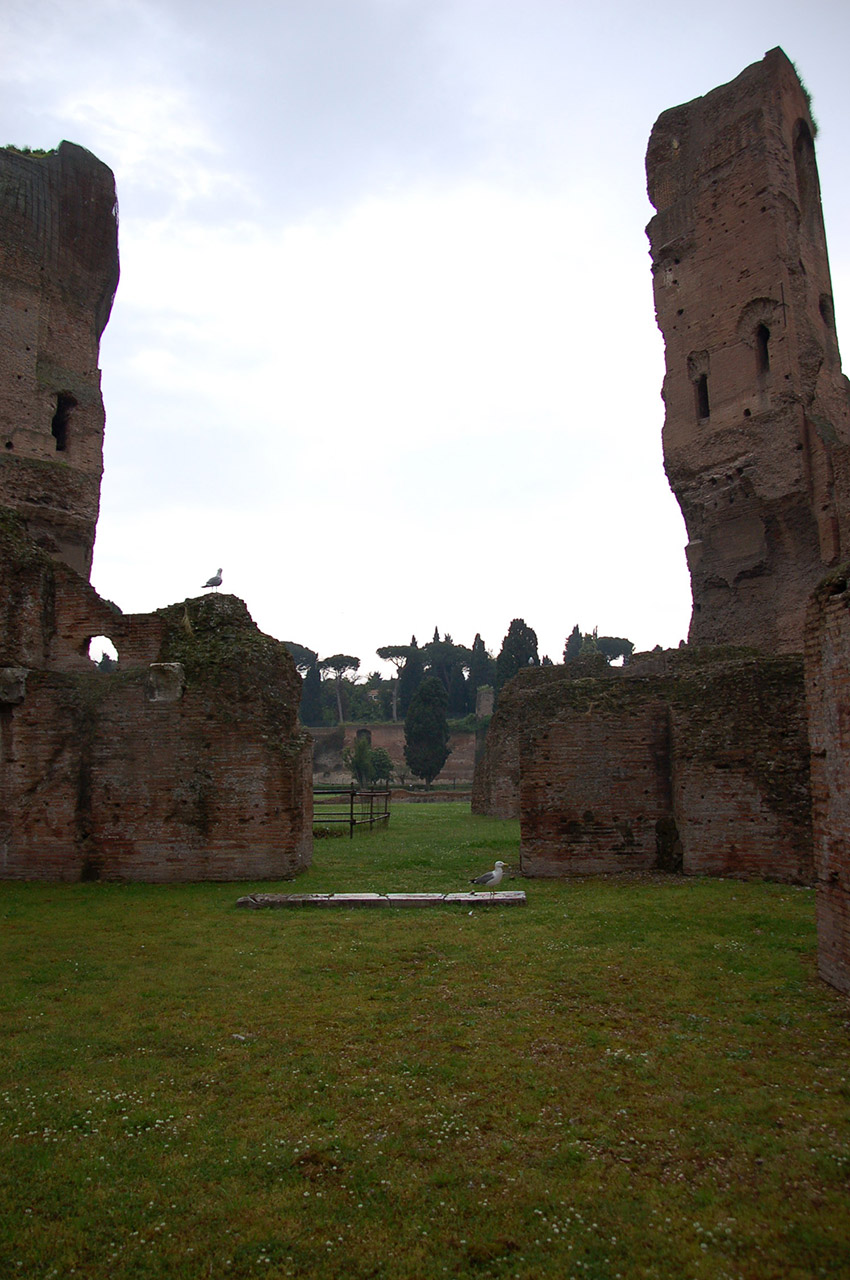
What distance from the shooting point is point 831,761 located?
→ 217 inches

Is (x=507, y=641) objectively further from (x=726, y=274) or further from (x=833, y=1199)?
(x=833, y=1199)

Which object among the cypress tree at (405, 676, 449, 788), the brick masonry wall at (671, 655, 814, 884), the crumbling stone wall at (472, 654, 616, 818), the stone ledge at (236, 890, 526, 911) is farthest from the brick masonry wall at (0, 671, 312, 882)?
the cypress tree at (405, 676, 449, 788)

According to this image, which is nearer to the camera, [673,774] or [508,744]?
[673,774]

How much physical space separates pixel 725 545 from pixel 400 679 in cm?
6170

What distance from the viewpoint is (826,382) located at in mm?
19531

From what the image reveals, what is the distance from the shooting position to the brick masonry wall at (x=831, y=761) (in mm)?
5238

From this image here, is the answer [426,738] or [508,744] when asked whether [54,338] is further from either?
[426,738]

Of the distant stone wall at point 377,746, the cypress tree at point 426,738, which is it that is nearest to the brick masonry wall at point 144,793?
the cypress tree at point 426,738

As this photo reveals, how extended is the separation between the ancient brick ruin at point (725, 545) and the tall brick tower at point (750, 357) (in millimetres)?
51

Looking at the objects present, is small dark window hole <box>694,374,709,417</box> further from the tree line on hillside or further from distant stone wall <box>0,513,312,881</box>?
the tree line on hillside

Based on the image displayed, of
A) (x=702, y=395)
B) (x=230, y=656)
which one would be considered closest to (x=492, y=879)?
(x=230, y=656)

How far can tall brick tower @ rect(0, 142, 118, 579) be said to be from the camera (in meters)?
18.5

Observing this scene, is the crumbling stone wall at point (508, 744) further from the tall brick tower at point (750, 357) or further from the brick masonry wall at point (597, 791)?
the brick masonry wall at point (597, 791)

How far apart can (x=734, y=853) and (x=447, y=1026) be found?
611 centimetres
